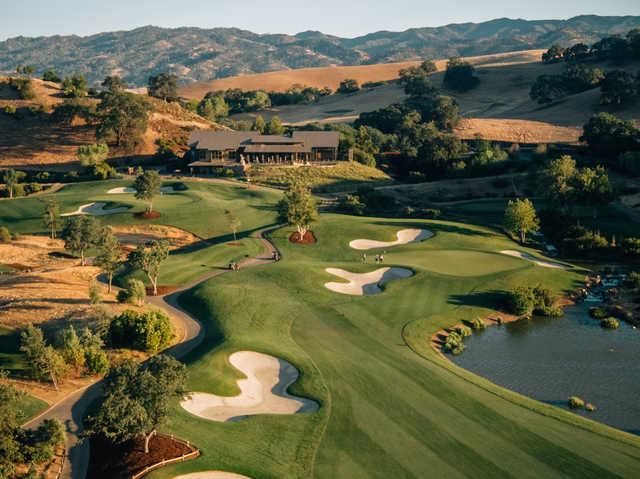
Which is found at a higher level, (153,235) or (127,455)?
(127,455)

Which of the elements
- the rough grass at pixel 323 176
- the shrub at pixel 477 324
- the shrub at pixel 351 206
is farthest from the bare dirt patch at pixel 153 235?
the shrub at pixel 477 324

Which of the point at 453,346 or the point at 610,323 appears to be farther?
the point at 610,323

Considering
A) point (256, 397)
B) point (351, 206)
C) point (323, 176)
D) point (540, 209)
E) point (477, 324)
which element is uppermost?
point (323, 176)

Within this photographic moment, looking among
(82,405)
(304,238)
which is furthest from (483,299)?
(82,405)

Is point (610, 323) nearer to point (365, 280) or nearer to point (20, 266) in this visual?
point (365, 280)

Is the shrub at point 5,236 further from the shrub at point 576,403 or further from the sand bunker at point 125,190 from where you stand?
the shrub at point 576,403

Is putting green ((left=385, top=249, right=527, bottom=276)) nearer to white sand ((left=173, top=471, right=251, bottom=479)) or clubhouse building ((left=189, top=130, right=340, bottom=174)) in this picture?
white sand ((left=173, top=471, right=251, bottom=479))
